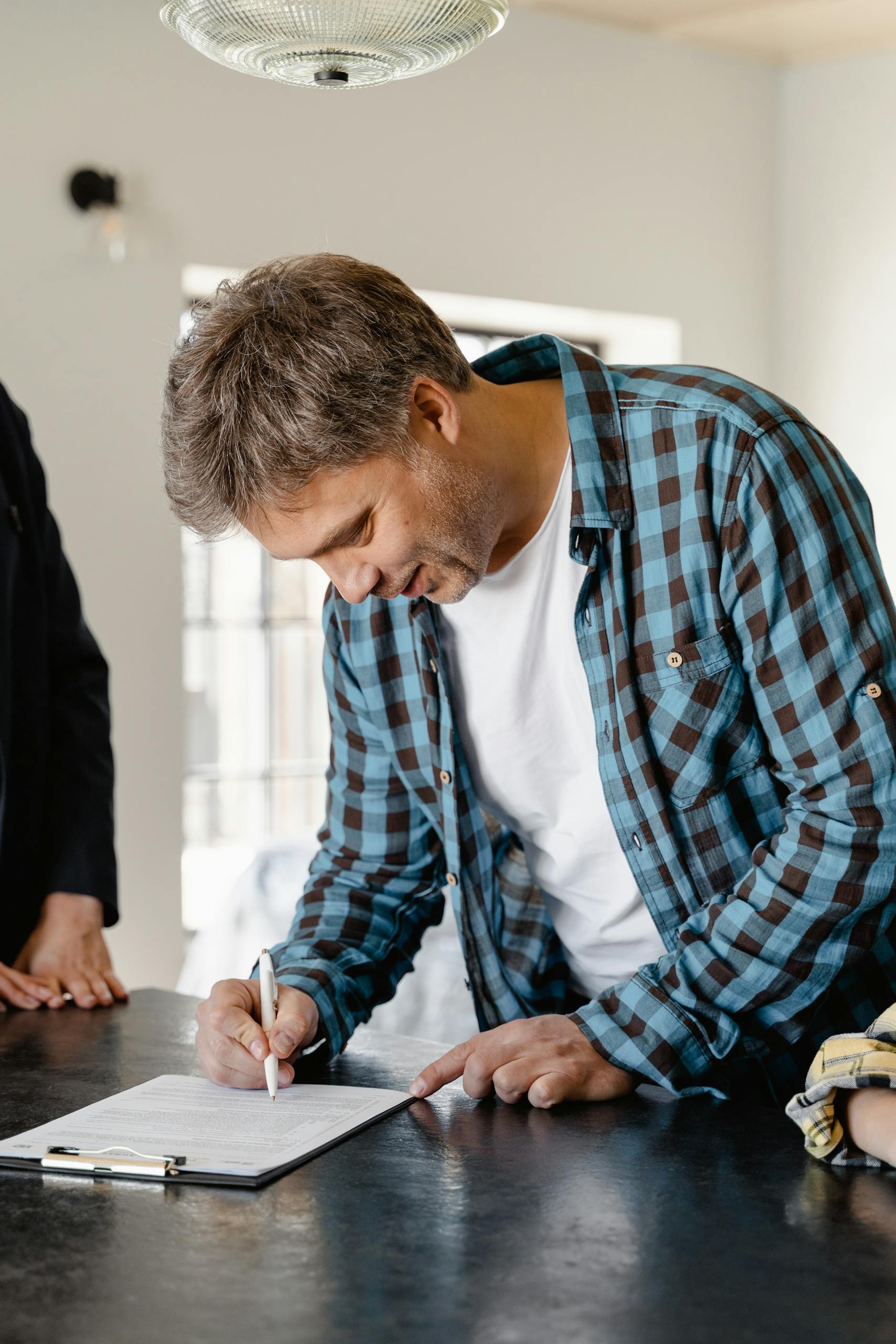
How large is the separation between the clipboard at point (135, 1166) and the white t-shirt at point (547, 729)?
1.53ft

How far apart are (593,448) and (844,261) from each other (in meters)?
3.74

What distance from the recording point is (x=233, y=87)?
12.9 ft

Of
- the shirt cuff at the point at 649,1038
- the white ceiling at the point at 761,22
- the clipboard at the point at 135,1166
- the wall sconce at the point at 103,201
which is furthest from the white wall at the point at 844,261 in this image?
the clipboard at the point at 135,1166

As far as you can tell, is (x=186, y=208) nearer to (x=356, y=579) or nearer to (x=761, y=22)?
(x=761, y=22)

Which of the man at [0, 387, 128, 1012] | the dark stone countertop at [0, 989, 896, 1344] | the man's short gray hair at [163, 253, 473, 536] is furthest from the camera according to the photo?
the man at [0, 387, 128, 1012]

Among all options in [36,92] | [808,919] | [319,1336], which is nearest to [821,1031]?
[808,919]

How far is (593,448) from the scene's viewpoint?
4.59ft

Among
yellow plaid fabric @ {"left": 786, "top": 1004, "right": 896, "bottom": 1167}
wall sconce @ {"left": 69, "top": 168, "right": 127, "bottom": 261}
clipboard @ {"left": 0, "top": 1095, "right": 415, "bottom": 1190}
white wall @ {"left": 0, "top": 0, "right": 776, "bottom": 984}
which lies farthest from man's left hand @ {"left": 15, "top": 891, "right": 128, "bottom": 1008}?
wall sconce @ {"left": 69, "top": 168, "right": 127, "bottom": 261}

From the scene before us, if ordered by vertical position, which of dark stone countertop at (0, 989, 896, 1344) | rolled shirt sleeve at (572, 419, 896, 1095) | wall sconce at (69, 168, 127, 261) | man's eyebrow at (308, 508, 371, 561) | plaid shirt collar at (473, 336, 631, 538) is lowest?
dark stone countertop at (0, 989, 896, 1344)

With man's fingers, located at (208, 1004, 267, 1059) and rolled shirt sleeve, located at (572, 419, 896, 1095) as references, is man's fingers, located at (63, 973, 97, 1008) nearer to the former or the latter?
man's fingers, located at (208, 1004, 267, 1059)

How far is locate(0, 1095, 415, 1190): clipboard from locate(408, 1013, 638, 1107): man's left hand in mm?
171

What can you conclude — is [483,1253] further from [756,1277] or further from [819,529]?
[819,529]

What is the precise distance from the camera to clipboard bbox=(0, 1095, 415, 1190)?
1.04 m

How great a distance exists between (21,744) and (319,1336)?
1218mm
